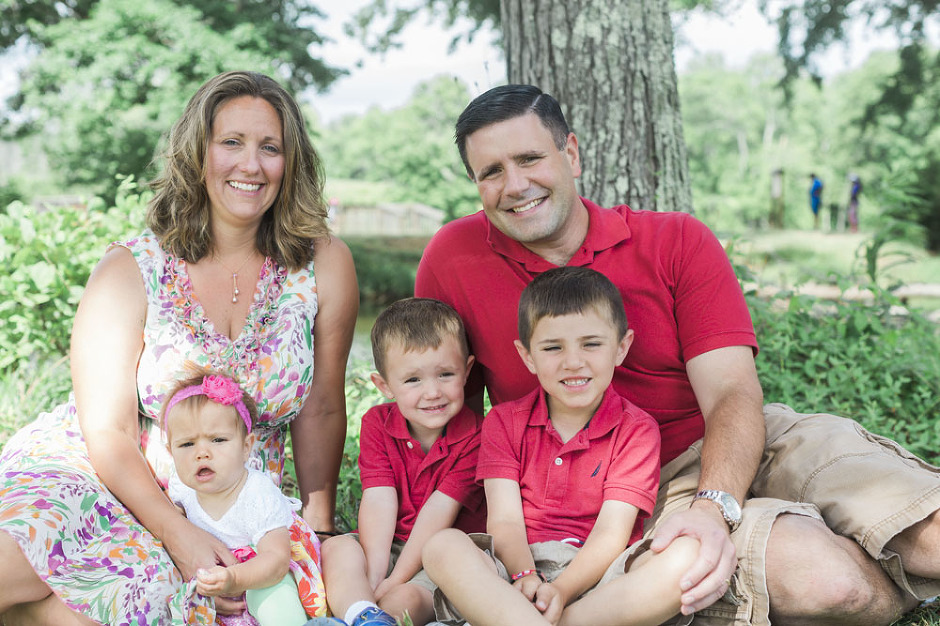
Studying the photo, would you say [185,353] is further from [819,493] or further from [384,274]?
[384,274]

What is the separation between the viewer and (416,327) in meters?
2.73

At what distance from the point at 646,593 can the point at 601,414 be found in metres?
0.59

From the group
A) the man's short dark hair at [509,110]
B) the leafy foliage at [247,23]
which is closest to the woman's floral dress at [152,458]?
the man's short dark hair at [509,110]

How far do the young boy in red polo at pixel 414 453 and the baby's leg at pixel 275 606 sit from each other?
156 millimetres

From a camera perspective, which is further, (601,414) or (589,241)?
(589,241)

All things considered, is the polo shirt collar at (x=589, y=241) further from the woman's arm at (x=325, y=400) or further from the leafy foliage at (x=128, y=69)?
the leafy foliage at (x=128, y=69)

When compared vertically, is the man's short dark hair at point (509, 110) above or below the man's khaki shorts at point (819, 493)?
above

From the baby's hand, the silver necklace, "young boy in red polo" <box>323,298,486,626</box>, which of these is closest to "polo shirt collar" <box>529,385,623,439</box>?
"young boy in red polo" <box>323,298,486,626</box>

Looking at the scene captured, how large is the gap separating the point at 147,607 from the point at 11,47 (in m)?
18.2

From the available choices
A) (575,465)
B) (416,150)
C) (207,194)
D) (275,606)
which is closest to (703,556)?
(575,465)

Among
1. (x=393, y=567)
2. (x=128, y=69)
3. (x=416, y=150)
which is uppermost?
(x=128, y=69)

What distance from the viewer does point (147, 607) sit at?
7.46 feet

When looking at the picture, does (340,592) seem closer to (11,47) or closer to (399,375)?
(399,375)

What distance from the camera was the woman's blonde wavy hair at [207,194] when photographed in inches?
111
